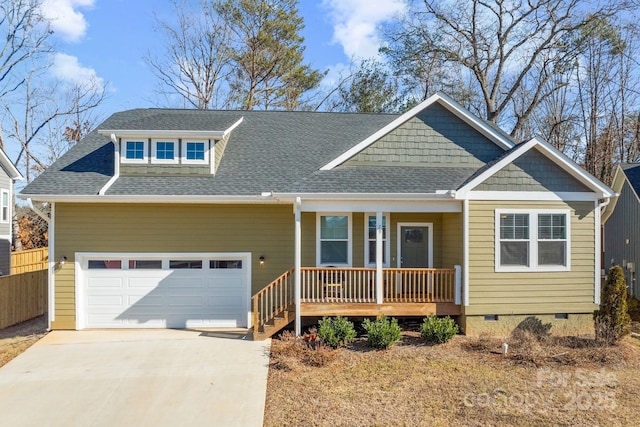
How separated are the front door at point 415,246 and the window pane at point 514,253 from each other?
194cm

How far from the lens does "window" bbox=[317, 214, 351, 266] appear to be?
1036cm

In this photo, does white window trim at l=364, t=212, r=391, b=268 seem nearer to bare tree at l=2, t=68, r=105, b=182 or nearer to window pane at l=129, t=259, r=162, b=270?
window pane at l=129, t=259, r=162, b=270

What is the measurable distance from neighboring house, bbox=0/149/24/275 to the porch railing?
13.7 m

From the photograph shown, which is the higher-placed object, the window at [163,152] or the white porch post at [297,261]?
the window at [163,152]

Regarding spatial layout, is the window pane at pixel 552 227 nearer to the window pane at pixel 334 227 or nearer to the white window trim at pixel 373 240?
the white window trim at pixel 373 240

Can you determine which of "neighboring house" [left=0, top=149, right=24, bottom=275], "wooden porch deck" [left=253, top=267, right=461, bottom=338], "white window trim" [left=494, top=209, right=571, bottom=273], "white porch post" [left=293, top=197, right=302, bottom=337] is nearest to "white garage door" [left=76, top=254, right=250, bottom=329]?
"wooden porch deck" [left=253, top=267, right=461, bottom=338]

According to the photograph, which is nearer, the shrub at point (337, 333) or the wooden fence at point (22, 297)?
the shrub at point (337, 333)

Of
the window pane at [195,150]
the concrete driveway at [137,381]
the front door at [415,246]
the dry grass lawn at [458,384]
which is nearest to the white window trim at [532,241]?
the dry grass lawn at [458,384]

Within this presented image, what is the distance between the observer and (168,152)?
418 inches

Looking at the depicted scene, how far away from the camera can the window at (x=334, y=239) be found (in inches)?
408

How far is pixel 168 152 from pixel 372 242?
5.83 meters

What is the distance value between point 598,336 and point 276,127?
33.3ft

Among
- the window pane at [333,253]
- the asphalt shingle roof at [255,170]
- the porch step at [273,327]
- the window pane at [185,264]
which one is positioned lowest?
the porch step at [273,327]

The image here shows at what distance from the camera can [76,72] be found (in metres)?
24.6
